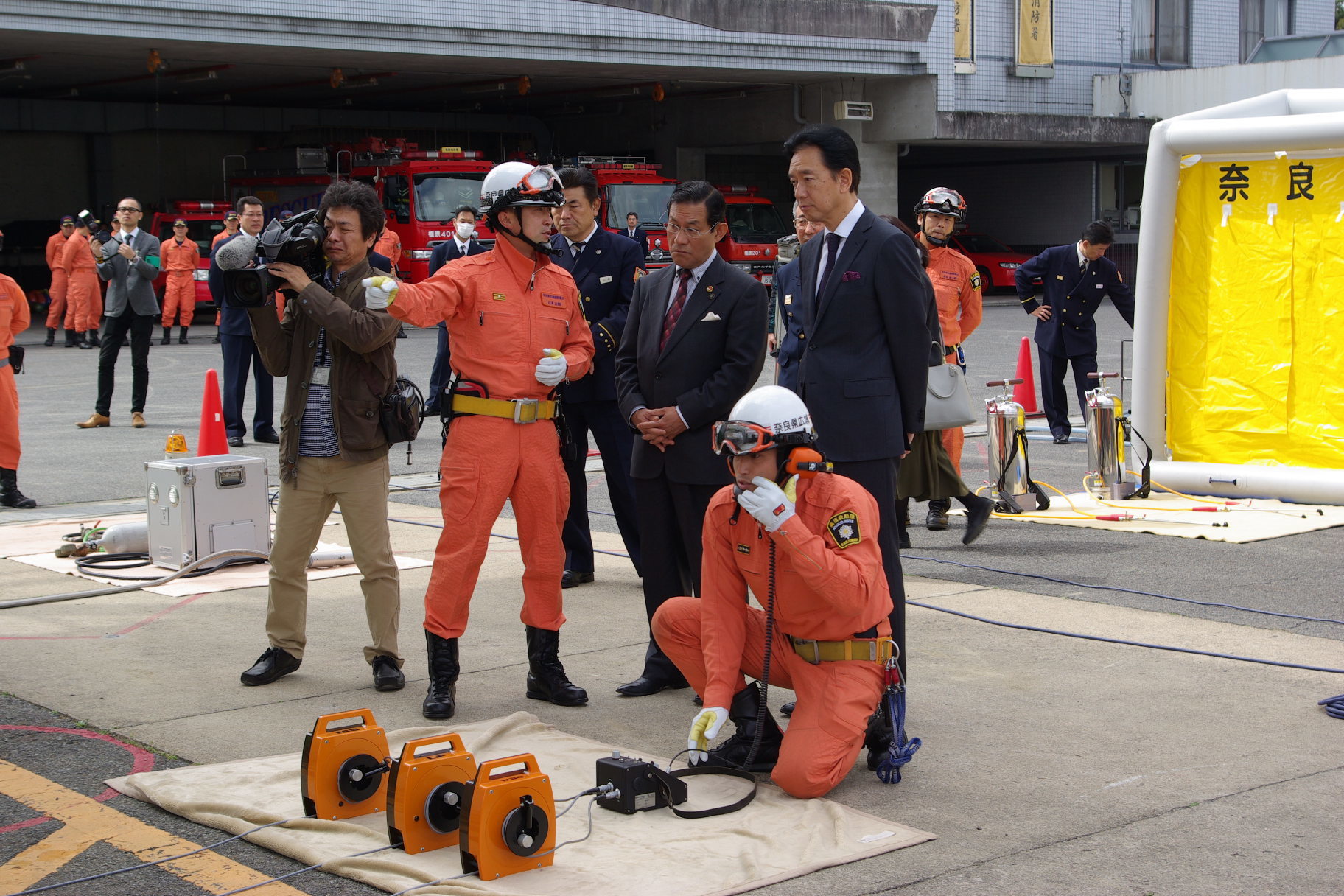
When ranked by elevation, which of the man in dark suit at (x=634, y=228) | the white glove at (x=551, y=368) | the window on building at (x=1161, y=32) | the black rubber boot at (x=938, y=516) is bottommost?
the black rubber boot at (x=938, y=516)

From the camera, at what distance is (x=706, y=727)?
4633 millimetres

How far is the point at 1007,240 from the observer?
42375 millimetres

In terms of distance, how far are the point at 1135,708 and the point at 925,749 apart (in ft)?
3.10

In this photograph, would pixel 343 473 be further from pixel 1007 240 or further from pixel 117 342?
pixel 1007 240

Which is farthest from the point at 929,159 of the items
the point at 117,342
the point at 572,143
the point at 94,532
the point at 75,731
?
the point at 75,731

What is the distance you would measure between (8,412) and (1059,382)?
8.69 metres

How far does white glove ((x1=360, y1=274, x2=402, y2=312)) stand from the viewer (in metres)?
5.18

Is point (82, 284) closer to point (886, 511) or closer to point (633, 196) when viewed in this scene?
point (633, 196)

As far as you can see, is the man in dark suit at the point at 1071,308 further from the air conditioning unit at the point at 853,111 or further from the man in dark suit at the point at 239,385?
the air conditioning unit at the point at 853,111

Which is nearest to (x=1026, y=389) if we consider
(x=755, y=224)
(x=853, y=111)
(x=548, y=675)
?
(x=548, y=675)

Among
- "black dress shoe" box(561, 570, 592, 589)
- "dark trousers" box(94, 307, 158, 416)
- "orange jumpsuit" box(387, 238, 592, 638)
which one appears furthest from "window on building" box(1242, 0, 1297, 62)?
"orange jumpsuit" box(387, 238, 592, 638)

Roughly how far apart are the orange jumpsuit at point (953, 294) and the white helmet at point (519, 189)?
13.8ft

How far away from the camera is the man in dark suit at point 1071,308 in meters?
13.1

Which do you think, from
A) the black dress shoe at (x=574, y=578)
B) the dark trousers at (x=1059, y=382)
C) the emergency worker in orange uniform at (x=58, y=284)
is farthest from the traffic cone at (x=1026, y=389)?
the emergency worker in orange uniform at (x=58, y=284)
